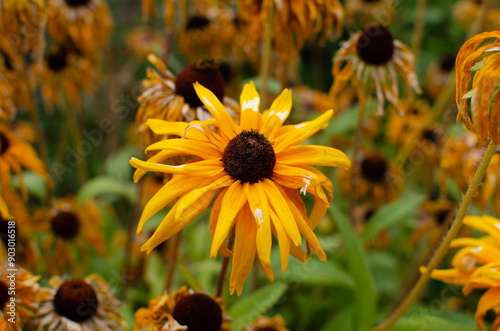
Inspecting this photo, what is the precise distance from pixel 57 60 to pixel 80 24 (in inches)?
12.9

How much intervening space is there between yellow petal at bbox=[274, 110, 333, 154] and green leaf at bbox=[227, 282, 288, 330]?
0.49 meters

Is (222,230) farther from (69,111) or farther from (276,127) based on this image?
(69,111)

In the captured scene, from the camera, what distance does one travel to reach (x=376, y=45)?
165 centimetres

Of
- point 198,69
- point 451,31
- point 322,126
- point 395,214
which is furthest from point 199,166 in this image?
point 451,31

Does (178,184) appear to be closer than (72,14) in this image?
Yes

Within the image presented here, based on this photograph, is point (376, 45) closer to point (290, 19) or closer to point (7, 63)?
point (290, 19)

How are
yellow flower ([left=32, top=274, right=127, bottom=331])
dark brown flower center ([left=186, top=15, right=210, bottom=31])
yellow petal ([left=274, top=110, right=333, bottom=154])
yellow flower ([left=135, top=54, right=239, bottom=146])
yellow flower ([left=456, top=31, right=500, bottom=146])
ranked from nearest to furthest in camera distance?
yellow flower ([left=456, top=31, right=500, bottom=146]) → yellow petal ([left=274, top=110, right=333, bottom=154]) → yellow flower ([left=32, top=274, right=127, bottom=331]) → yellow flower ([left=135, top=54, right=239, bottom=146]) → dark brown flower center ([left=186, top=15, right=210, bottom=31])

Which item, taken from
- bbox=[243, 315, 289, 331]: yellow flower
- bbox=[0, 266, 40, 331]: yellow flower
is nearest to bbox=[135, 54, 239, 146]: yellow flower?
bbox=[0, 266, 40, 331]: yellow flower

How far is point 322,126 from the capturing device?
1.08m

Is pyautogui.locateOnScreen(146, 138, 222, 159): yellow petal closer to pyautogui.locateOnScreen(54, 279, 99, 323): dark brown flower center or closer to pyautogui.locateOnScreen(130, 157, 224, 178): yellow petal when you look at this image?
pyautogui.locateOnScreen(130, 157, 224, 178): yellow petal

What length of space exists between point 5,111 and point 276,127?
1.22 meters

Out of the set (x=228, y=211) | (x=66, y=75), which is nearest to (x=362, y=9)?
(x=66, y=75)

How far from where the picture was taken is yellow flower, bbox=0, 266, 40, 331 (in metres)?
1.08

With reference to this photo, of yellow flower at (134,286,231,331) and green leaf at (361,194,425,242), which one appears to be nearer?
yellow flower at (134,286,231,331)
